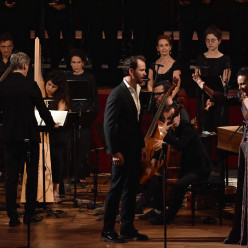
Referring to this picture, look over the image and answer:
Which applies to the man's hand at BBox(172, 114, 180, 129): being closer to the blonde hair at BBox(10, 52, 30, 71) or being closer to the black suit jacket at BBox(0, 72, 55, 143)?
the black suit jacket at BBox(0, 72, 55, 143)

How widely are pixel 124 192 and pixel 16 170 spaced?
1.09 metres

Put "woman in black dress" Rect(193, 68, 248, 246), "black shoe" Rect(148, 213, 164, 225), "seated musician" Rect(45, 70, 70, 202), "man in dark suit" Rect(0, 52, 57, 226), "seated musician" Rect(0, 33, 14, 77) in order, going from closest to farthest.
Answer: "woman in black dress" Rect(193, 68, 248, 246) → "man in dark suit" Rect(0, 52, 57, 226) → "black shoe" Rect(148, 213, 164, 225) → "seated musician" Rect(45, 70, 70, 202) → "seated musician" Rect(0, 33, 14, 77)

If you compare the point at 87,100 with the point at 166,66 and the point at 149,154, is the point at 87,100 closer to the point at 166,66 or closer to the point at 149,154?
the point at 166,66

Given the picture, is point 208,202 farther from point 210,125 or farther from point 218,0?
point 218,0

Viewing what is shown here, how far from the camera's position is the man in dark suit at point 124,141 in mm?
4820

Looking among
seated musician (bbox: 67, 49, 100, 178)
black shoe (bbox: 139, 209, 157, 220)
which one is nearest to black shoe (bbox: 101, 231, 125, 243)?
Result: black shoe (bbox: 139, 209, 157, 220)

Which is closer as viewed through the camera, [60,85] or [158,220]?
[158,220]

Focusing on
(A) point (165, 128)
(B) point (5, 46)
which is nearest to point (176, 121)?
(A) point (165, 128)

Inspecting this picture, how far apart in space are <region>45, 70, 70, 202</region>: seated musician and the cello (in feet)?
3.75

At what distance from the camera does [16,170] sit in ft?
17.9

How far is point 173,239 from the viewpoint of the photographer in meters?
5.09

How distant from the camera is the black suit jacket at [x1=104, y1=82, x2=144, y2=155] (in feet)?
15.8

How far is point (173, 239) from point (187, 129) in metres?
1.15

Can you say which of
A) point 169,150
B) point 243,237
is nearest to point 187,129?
point 169,150
